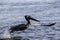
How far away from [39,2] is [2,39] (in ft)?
34.4

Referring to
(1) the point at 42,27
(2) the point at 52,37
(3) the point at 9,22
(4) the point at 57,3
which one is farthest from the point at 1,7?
(2) the point at 52,37

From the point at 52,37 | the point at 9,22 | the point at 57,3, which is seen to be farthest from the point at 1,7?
the point at 52,37

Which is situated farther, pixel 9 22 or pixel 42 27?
pixel 9 22

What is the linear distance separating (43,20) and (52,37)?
285cm

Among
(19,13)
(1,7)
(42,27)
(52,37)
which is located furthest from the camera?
(1,7)

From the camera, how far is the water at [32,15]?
12.1 metres

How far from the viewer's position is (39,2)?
20938mm

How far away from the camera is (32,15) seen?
634 inches

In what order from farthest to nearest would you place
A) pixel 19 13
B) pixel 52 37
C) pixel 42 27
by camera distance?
pixel 19 13 < pixel 42 27 < pixel 52 37

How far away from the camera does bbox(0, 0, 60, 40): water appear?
12137 mm

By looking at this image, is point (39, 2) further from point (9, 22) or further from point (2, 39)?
point (2, 39)

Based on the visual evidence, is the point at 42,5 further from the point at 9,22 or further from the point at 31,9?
the point at 9,22

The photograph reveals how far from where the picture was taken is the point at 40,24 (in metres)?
13.9

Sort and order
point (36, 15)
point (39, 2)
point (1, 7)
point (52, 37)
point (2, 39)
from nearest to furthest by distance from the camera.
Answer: point (2, 39) < point (52, 37) < point (36, 15) < point (1, 7) < point (39, 2)
